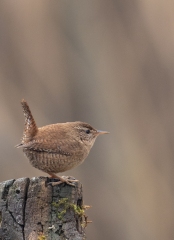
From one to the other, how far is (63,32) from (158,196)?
2961 millimetres

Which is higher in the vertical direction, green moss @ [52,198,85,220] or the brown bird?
the brown bird

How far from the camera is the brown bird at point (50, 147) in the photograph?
12.2 ft

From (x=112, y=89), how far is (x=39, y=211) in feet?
22.4

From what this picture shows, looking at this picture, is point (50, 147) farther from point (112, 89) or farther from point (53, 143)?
point (112, 89)

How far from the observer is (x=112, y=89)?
9953 millimetres

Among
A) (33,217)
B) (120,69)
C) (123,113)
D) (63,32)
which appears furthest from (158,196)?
(33,217)

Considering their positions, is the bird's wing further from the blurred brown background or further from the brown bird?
the blurred brown background

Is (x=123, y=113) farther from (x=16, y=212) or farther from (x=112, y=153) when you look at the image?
(x=16, y=212)

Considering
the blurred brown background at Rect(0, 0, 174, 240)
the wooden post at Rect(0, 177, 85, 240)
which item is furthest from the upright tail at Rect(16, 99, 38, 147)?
the blurred brown background at Rect(0, 0, 174, 240)

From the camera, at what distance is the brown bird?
12.2 feet

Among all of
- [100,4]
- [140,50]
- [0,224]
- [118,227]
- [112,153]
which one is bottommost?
[118,227]

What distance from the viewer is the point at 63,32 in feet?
32.7

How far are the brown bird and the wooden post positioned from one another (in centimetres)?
34

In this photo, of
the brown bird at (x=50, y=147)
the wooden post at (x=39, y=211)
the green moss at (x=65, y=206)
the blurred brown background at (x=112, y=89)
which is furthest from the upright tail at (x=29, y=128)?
the blurred brown background at (x=112, y=89)
